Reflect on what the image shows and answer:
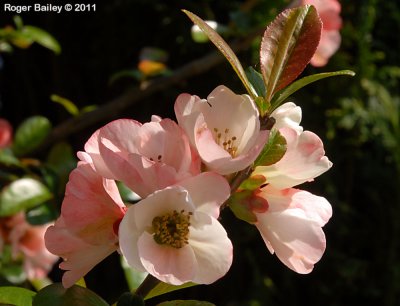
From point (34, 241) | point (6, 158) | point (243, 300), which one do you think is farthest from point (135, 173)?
point (243, 300)

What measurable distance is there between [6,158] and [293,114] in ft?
2.41

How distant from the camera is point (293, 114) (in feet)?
1.76

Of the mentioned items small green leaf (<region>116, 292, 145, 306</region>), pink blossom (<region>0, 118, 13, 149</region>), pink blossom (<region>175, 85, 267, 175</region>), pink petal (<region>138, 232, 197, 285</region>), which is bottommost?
pink blossom (<region>0, 118, 13, 149</region>)

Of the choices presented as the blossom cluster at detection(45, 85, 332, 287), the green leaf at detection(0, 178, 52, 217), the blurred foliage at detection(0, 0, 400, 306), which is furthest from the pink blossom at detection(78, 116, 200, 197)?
the blurred foliage at detection(0, 0, 400, 306)

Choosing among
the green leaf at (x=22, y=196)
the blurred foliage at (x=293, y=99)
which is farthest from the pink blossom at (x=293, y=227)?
the blurred foliage at (x=293, y=99)

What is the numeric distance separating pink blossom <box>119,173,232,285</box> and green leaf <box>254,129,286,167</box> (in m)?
0.04

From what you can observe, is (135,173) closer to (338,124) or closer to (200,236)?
(200,236)

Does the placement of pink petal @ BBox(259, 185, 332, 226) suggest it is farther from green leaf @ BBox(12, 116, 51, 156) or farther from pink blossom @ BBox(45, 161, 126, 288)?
green leaf @ BBox(12, 116, 51, 156)

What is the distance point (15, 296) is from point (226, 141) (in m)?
0.21

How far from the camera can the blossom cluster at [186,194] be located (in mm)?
465

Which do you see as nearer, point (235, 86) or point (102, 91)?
point (235, 86)

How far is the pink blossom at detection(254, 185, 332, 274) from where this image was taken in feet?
1.66

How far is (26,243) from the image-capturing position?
Result: 1335 mm

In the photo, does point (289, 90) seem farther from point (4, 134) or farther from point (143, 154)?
point (4, 134)
